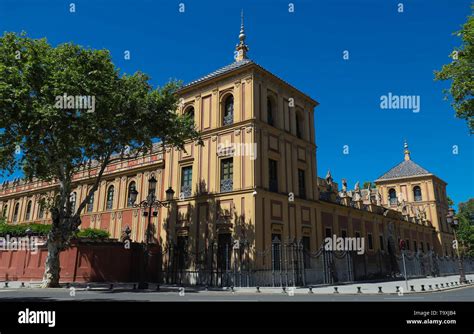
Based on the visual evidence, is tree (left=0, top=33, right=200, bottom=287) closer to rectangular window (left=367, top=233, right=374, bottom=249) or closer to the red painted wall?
the red painted wall

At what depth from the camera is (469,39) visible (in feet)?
50.5

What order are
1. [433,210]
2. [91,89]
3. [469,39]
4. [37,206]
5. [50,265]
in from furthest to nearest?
[433,210]
[37,206]
[50,265]
[91,89]
[469,39]

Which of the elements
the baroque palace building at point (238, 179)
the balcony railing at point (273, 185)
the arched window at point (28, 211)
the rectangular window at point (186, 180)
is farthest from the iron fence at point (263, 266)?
the arched window at point (28, 211)

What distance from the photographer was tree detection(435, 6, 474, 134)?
15562 mm

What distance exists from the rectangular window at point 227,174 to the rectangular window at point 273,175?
2.35 metres

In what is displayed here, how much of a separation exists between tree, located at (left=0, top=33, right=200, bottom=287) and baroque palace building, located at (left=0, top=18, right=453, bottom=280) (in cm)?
372

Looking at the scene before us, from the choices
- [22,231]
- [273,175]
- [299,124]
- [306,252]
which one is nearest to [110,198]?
[22,231]

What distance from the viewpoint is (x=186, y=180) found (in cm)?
2458

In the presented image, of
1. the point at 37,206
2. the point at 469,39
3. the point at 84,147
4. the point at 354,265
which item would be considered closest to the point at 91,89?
the point at 84,147

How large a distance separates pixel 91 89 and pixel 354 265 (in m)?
19.7

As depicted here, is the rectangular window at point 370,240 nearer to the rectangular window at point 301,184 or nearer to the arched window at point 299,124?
the rectangular window at point 301,184

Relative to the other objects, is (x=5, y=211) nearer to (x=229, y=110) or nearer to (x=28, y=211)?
(x=28, y=211)

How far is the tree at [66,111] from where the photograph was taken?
1631 centimetres
